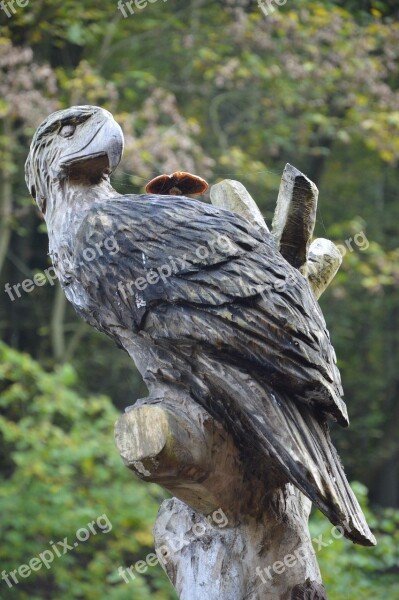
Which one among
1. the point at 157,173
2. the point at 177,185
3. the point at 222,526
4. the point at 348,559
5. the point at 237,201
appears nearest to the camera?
the point at 222,526

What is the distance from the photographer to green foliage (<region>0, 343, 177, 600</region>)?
624 centimetres

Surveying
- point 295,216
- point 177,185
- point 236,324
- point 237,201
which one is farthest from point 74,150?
point 236,324

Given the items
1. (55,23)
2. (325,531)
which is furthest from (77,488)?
(55,23)

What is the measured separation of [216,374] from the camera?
2.37 meters

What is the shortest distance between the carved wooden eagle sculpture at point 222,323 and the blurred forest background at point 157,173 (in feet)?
7.91

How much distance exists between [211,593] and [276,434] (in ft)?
1.55

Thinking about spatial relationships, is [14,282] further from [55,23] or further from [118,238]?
[118,238]

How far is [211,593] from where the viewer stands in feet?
8.06

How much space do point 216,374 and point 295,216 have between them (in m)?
0.61

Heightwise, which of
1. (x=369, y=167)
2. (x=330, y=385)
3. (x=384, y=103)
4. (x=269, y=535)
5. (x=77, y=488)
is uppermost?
(x=330, y=385)

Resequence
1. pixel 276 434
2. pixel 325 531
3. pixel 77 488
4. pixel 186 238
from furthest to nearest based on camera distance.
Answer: pixel 77 488, pixel 325 531, pixel 186 238, pixel 276 434

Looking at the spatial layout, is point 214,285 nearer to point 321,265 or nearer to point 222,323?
point 222,323
